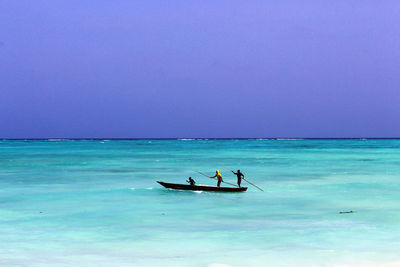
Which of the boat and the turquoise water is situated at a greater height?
the boat

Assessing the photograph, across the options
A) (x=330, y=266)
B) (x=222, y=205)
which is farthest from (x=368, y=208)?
(x=330, y=266)

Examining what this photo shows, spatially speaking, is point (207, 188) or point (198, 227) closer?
point (198, 227)

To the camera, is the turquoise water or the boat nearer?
the turquoise water

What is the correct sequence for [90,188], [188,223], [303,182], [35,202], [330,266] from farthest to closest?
[303,182] → [90,188] → [35,202] → [188,223] → [330,266]

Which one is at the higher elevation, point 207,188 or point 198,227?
point 207,188

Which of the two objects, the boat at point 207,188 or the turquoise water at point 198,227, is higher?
the boat at point 207,188

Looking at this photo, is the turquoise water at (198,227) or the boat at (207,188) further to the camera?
the boat at (207,188)

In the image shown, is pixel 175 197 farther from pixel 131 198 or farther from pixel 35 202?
pixel 35 202

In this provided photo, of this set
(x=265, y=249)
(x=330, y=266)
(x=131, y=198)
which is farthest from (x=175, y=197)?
(x=330, y=266)

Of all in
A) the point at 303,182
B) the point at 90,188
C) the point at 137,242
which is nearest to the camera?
the point at 137,242

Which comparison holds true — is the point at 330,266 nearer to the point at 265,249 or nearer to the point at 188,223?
the point at 265,249

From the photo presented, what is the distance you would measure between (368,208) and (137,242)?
10146mm

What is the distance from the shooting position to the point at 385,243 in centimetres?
1363

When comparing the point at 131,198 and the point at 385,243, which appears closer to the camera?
the point at 385,243
